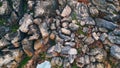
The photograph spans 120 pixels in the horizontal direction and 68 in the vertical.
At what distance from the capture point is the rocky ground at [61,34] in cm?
2095

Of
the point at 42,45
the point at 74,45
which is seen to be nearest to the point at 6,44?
the point at 42,45

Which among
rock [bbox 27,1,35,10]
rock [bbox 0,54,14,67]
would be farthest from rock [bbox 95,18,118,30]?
rock [bbox 0,54,14,67]

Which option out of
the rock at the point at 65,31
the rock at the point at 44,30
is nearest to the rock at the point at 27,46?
the rock at the point at 44,30

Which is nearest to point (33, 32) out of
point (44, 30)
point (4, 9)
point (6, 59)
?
point (44, 30)

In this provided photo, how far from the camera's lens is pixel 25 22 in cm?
2162

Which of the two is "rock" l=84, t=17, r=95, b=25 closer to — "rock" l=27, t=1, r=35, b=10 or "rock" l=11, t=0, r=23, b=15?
"rock" l=27, t=1, r=35, b=10

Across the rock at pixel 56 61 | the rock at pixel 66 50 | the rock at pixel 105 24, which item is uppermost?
the rock at pixel 105 24

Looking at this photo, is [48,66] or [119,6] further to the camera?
[119,6]

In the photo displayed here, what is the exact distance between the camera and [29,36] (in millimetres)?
21516

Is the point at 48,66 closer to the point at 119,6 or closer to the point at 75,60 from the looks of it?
the point at 75,60

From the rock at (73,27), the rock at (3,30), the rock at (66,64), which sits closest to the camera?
the rock at (66,64)

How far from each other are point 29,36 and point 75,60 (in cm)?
409

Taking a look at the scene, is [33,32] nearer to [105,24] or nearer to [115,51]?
[105,24]

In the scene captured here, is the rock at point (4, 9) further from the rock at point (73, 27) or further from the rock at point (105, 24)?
the rock at point (105, 24)
